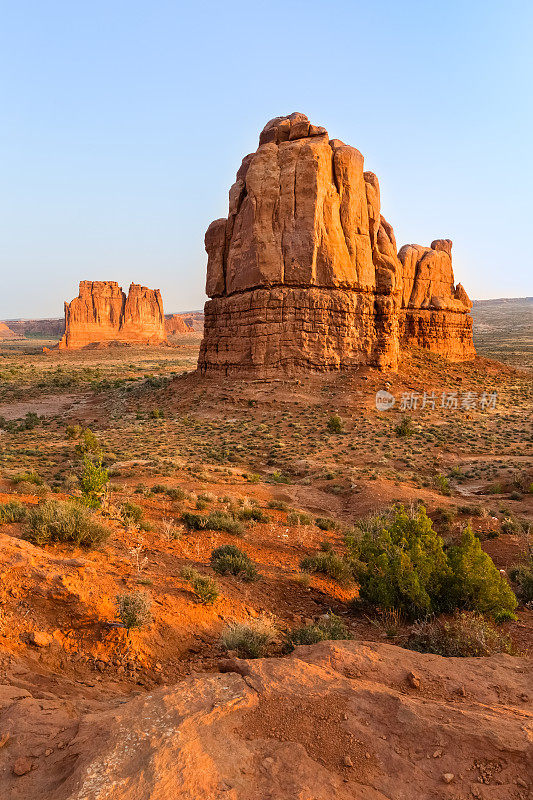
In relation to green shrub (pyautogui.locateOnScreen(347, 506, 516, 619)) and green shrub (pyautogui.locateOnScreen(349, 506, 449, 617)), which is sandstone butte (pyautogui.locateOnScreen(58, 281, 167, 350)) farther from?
green shrub (pyautogui.locateOnScreen(347, 506, 516, 619))

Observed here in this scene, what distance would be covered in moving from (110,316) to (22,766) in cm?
11338

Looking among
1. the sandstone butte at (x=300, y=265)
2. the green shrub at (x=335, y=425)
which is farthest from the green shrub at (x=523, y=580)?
the sandstone butte at (x=300, y=265)

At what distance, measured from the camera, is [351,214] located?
3003 cm

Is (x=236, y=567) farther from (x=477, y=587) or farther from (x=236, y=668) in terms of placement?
(x=477, y=587)

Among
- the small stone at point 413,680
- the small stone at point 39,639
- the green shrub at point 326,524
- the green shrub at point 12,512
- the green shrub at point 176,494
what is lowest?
the green shrub at point 326,524

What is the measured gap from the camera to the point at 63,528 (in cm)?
718

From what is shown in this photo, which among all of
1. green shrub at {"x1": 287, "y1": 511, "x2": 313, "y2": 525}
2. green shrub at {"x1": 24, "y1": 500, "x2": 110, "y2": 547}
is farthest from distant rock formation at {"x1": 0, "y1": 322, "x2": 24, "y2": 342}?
green shrub at {"x1": 24, "y1": 500, "x2": 110, "y2": 547}

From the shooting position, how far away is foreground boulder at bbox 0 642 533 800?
2.75 metres

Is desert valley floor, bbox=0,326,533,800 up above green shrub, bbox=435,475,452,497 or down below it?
above

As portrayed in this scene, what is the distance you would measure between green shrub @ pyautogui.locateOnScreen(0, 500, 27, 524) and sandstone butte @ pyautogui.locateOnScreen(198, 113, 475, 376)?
21576 millimetres

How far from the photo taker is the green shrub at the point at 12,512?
7.80 metres

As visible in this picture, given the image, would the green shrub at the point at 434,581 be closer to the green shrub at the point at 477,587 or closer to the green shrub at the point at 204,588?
the green shrub at the point at 477,587

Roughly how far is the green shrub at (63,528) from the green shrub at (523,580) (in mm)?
7409

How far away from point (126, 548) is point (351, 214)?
28.5 meters
